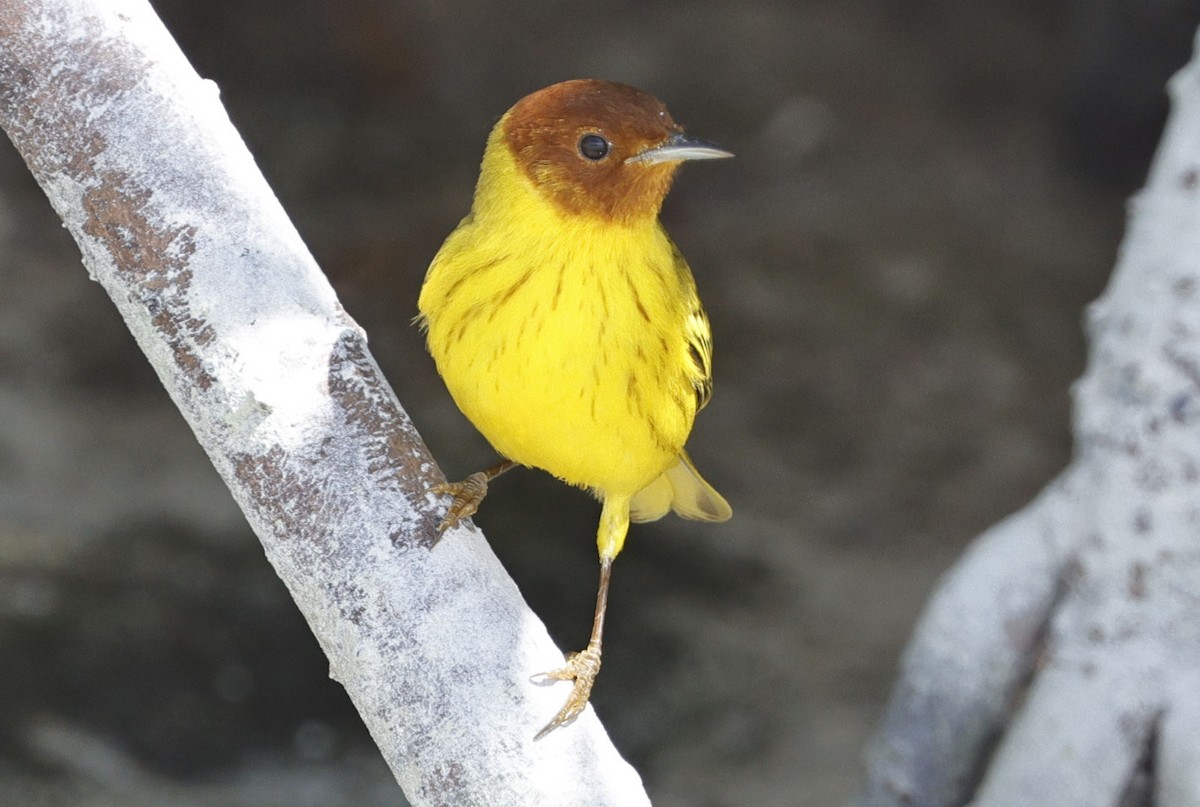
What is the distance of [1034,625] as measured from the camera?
141 inches

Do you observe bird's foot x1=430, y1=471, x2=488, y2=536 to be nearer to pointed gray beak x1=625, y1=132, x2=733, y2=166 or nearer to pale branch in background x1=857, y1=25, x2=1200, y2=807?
pointed gray beak x1=625, y1=132, x2=733, y2=166

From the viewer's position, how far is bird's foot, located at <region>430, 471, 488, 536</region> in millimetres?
2035

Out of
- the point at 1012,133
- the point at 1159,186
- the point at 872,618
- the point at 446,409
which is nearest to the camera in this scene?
the point at 1159,186

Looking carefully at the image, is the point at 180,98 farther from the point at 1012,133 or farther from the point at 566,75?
the point at 1012,133

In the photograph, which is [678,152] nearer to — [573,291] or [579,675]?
[573,291]

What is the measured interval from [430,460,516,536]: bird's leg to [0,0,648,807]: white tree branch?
3 cm

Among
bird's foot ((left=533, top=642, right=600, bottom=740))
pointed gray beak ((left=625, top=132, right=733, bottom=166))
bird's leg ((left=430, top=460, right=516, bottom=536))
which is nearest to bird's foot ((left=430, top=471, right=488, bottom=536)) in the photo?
bird's leg ((left=430, top=460, right=516, bottom=536))

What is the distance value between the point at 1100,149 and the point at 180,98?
5586mm

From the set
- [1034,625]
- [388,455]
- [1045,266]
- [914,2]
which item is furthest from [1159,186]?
[914,2]

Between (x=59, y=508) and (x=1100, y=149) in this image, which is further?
(x=1100, y=149)

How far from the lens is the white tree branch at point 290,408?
194 cm

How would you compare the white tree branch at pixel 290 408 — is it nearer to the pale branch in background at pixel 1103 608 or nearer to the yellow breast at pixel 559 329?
the yellow breast at pixel 559 329

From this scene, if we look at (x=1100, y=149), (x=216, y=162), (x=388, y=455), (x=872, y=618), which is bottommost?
(x=872, y=618)

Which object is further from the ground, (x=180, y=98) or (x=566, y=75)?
(x=180, y=98)
